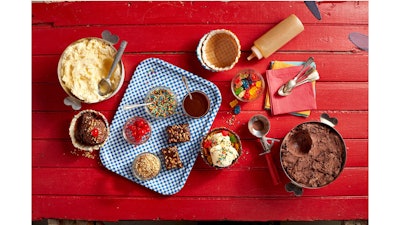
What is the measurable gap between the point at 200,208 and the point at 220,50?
1.50 metres

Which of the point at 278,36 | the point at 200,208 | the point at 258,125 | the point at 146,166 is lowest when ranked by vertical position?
the point at 200,208

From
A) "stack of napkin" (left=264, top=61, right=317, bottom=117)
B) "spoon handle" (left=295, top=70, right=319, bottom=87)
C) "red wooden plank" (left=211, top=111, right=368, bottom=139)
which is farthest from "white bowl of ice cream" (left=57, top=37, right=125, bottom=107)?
"spoon handle" (left=295, top=70, right=319, bottom=87)

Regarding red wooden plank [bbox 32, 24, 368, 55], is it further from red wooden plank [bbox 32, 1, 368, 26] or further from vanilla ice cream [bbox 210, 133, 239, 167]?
vanilla ice cream [bbox 210, 133, 239, 167]

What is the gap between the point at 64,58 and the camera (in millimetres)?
2908

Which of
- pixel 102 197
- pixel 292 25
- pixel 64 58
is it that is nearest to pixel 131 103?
pixel 64 58

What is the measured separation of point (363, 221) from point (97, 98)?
2762 millimetres

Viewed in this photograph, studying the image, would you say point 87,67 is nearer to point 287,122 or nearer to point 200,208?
point 200,208

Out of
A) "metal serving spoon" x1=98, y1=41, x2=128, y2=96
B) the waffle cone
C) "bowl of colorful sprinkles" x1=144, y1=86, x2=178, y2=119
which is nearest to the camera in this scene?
"metal serving spoon" x1=98, y1=41, x2=128, y2=96

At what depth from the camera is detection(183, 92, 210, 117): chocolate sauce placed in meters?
3.07

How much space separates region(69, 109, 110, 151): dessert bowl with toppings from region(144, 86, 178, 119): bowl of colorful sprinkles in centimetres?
43

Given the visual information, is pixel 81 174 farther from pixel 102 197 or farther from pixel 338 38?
pixel 338 38

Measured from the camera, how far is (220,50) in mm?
3068

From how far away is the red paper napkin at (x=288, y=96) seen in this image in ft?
10.2

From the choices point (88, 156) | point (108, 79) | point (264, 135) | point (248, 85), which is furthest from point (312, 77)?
point (88, 156)
